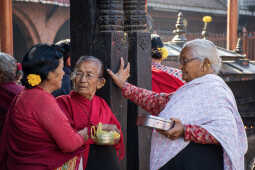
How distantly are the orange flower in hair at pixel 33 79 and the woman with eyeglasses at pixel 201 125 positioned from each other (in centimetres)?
75

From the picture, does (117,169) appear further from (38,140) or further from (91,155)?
(38,140)

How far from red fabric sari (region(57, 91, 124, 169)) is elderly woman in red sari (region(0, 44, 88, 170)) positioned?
0.15m

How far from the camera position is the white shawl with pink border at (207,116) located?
209 centimetres

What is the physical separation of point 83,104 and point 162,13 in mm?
12621

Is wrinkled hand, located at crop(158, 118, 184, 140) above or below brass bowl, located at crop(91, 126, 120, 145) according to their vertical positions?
above

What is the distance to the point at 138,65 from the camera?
2.88 m

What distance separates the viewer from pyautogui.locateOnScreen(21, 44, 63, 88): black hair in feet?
6.88

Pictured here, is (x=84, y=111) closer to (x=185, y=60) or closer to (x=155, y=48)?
(x=185, y=60)

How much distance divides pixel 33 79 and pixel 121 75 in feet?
2.58

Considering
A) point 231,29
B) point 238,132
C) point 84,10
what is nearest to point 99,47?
point 84,10

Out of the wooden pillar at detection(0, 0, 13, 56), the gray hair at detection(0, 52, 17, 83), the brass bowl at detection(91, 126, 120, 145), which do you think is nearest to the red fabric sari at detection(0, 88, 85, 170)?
the brass bowl at detection(91, 126, 120, 145)

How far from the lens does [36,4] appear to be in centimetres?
1151

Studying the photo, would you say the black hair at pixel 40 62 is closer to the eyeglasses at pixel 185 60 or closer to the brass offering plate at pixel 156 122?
the brass offering plate at pixel 156 122

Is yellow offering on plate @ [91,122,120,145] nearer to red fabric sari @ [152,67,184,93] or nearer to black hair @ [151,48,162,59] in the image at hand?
red fabric sari @ [152,67,184,93]
